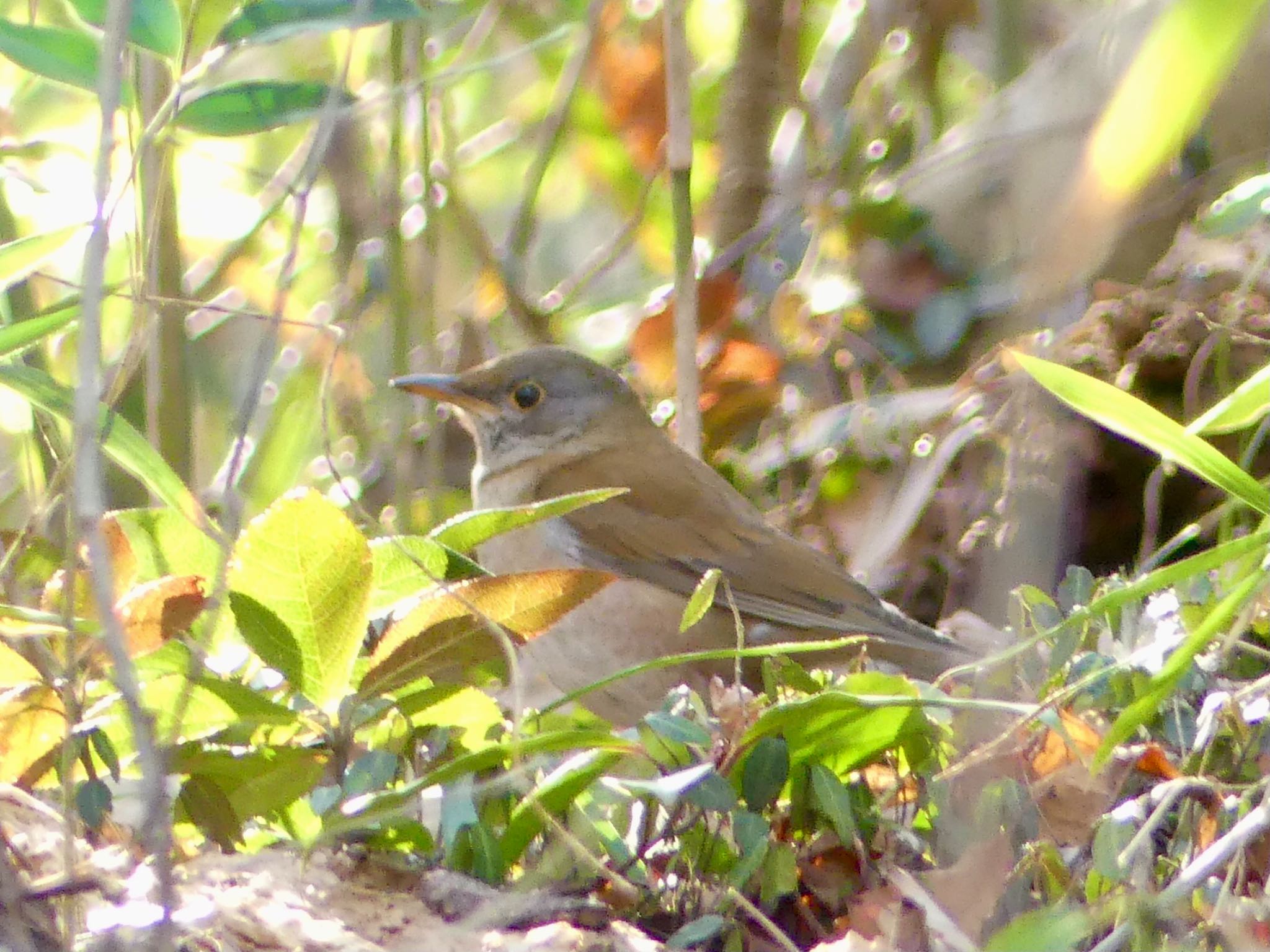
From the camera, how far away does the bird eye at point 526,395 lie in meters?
4.71

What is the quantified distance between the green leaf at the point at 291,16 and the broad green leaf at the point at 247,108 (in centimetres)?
10

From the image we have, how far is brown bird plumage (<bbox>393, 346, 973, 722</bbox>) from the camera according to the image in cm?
370

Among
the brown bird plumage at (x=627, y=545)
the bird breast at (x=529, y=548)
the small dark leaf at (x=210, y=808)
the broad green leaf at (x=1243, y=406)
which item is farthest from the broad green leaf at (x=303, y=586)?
the bird breast at (x=529, y=548)

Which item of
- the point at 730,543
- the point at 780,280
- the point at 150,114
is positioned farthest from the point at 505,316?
the point at 150,114

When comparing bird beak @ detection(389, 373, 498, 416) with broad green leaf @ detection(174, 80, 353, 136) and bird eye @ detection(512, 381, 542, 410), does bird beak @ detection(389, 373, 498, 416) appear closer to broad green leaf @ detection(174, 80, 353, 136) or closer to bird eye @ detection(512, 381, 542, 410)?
bird eye @ detection(512, 381, 542, 410)

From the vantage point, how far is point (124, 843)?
2029 mm

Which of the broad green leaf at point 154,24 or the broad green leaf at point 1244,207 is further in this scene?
the broad green leaf at point 1244,207

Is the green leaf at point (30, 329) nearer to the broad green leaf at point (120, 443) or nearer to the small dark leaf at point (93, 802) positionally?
the broad green leaf at point (120, 443)

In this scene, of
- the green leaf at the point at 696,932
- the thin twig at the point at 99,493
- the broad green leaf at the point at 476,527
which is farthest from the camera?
the broad green leaf at the point at 476,527

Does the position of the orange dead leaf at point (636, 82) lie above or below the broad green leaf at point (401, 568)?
above

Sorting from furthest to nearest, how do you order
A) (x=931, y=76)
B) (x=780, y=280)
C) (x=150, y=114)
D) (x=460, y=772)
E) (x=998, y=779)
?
1. (x=931, y=76)
2. (x=780, y=280)
3. (x=150, y=114)
4. (x=998, y=779)
5. (x=460, y=772)

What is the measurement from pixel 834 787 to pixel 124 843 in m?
0.89

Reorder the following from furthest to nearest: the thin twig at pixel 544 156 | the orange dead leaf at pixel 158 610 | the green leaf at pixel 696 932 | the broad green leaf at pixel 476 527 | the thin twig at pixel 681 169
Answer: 1. the thin twig at pixel 544 156
2. the thin twig at pixel 681 169
3. the broad green leaf at pixel 476 527
4. the orange dead leaf at pixel 158 610
5. the green leaf at pixel 696 932

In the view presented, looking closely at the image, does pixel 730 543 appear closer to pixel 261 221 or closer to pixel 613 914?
pixel 261 221
